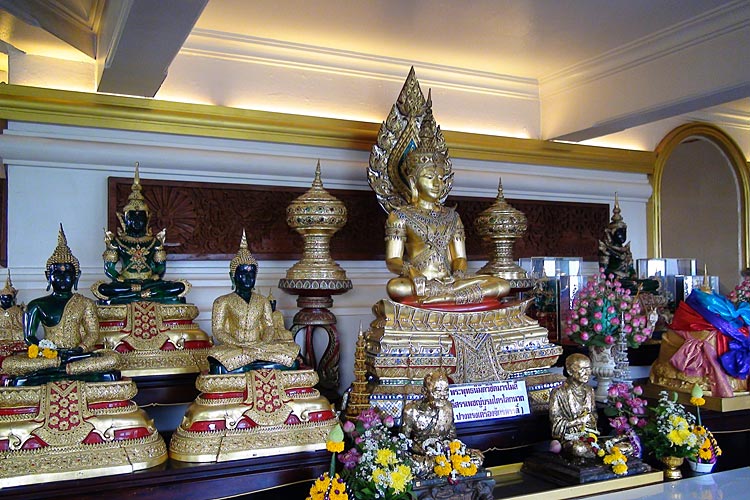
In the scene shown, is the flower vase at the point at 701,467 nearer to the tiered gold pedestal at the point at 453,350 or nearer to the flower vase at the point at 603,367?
the flower vase at the point at 603,367

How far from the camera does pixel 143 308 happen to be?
318 centimetres

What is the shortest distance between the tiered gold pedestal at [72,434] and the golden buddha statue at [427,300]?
3.13ft

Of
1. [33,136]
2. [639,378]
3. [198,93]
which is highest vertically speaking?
[198,93]

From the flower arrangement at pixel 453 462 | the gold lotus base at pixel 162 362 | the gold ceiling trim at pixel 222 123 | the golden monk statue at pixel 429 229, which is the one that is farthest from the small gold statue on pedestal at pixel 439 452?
the gold ceiling trim at pixel 222 123

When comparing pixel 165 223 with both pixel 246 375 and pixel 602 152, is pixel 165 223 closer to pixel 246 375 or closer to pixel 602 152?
pixel 246 375

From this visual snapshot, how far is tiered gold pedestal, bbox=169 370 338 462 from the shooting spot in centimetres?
249

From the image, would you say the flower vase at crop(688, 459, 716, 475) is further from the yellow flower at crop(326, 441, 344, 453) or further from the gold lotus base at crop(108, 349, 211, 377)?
the gold lotus base at crop(108, 349, 211, 377)

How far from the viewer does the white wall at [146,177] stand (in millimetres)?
3479

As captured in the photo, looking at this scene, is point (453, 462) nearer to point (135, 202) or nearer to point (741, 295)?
point (135, 202)

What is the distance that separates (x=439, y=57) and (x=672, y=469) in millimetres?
2883

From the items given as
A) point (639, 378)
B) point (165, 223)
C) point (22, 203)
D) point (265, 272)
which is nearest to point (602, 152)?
point (639, 378)

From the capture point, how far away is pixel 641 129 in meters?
5.42

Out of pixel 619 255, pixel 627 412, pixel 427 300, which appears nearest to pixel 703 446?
pixel 627 412

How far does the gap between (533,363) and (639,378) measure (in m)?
1.51
